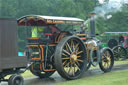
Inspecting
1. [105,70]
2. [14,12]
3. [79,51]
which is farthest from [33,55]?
[14,12]

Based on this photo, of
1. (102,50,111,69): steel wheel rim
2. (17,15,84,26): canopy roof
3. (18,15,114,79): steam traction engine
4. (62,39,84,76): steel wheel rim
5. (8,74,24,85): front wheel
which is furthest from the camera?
(102,50,111,69): steel wheel rim

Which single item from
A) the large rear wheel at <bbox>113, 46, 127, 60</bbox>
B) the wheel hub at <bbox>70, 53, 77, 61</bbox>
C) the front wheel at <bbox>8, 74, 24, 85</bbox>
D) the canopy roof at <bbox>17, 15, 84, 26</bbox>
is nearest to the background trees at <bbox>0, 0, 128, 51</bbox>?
the large rear wheel at <bbox>113, 46, 127, 60</bbox>

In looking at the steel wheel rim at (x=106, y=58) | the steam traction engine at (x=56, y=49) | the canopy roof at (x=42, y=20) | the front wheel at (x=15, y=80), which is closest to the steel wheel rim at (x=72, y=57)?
the steam traction engine at (x=56, y=49)

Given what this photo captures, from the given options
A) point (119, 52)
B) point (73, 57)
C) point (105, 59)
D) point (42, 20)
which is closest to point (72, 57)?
point (73, 57)

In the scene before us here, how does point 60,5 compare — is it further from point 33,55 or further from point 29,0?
point 33,55

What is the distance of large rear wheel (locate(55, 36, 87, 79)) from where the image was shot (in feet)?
30.0

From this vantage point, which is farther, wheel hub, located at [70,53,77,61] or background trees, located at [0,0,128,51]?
background trees, located at [0,0,128,51]

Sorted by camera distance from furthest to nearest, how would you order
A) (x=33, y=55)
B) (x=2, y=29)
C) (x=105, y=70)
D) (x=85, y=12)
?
(x=85, y=12) < (x=105, y=70) < (x=33, y=55) < (x=2, y=29)

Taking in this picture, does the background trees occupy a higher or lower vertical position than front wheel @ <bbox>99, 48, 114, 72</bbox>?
higher

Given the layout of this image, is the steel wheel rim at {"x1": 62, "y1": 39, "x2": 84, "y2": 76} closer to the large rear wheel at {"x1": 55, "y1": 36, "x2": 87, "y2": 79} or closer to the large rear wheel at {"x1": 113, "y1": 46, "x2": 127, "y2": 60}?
the large rear wheel at {"x1": 55, "y1": 36, "x2": 87, "y2": 79}

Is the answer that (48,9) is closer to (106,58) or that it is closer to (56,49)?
(106,58)

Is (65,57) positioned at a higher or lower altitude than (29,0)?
lower

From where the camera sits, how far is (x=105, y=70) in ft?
38.0

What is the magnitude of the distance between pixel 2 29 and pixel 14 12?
3245 cm
